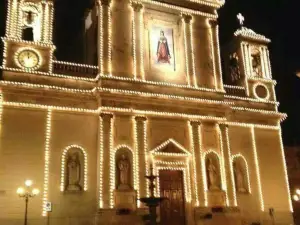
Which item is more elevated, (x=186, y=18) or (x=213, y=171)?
(x=186, y=18)

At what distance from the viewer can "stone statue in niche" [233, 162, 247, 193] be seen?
25.3 m

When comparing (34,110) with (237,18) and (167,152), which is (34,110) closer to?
(167,152)

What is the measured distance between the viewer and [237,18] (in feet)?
98.4

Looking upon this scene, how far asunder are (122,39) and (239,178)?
11.0 meters

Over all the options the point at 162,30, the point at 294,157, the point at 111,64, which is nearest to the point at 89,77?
the point at 111,64

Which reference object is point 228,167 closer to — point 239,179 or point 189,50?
point 239,179

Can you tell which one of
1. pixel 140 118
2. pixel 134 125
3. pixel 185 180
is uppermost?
pixel 140 118

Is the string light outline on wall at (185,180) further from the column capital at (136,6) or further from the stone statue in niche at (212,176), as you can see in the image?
the column capital at (136,6)

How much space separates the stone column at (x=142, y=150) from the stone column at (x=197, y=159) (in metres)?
2.97

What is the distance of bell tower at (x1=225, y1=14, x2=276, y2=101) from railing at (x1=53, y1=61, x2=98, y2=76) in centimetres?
1068

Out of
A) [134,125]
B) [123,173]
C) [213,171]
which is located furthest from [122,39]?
[213,171]

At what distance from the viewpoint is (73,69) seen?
23.4 meters

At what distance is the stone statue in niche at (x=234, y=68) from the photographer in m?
29.3

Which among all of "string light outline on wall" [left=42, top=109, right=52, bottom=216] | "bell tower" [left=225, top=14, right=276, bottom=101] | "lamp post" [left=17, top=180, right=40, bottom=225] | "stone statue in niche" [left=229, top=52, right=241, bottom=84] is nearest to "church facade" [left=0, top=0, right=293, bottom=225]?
"string light outline on wall" [left=42, top=109, right=52, bottom=216]
